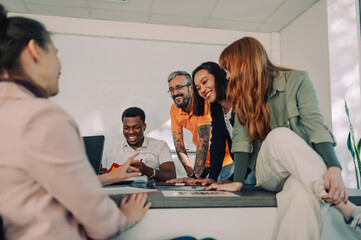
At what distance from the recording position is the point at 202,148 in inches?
95.8

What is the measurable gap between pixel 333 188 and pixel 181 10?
10.8ft

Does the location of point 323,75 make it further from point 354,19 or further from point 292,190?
point 292,190

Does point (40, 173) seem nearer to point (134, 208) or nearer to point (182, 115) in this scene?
point (134, 208)

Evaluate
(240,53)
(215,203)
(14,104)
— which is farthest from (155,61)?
(14,104)

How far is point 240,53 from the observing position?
4.90 ft

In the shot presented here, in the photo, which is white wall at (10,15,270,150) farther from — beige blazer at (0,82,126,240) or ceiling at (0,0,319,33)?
beige blazer at (0,82,126,240)

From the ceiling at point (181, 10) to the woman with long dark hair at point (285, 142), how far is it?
247 centimetres

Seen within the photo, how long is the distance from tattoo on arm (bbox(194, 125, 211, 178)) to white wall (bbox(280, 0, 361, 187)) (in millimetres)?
1743

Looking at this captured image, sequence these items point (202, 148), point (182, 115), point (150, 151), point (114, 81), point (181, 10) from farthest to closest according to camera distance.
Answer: point (114, 81)
point (181, 10)
point (182, 115)
point (150, 151)
point (202, 148)

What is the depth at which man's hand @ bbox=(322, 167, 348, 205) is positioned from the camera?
1035mm

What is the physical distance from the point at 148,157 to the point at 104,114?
1.42 meters

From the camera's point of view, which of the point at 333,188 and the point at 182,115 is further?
the point at 182,115

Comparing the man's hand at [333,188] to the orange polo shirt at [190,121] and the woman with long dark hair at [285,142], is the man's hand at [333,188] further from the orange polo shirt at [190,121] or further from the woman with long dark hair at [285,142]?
the orange polo shirt at [190,121]

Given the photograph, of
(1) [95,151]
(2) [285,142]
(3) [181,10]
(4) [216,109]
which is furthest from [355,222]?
(3) [181,10]
